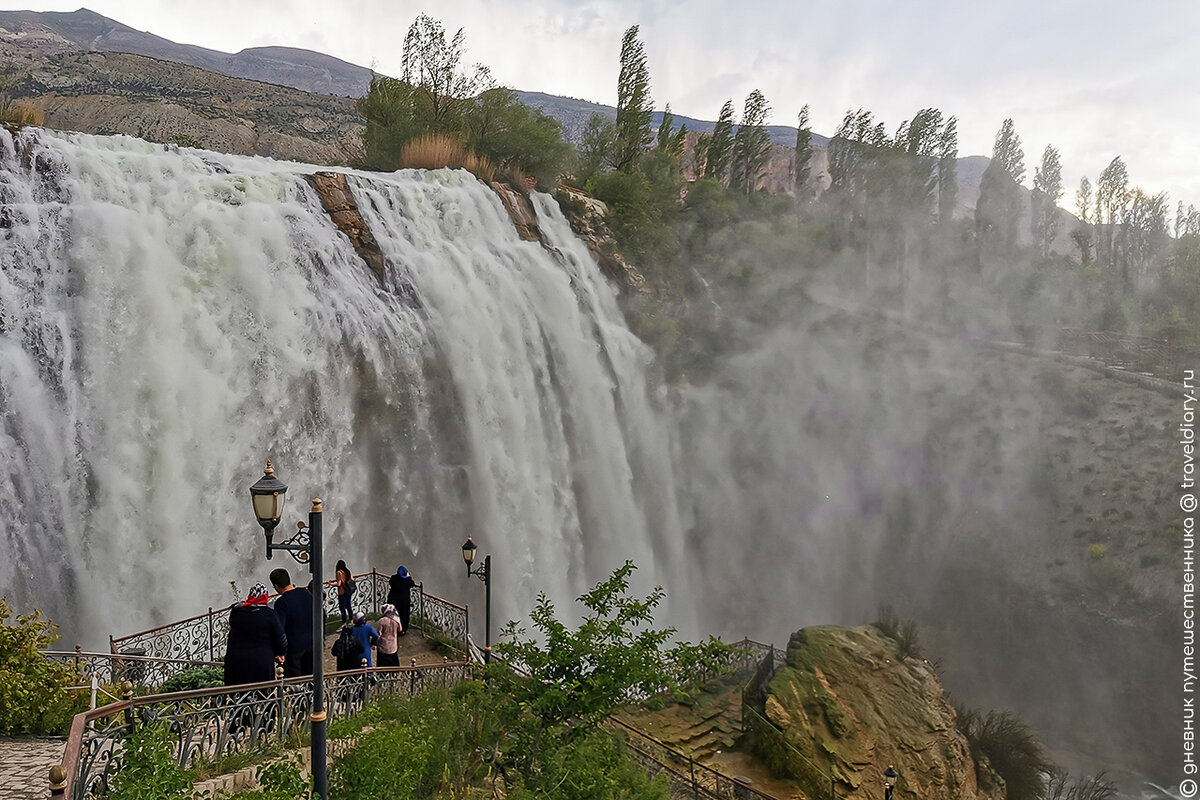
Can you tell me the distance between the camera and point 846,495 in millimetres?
34469

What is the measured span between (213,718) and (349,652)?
317 cm

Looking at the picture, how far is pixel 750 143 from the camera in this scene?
58.0 metres

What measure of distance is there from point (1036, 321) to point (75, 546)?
50.8 meters

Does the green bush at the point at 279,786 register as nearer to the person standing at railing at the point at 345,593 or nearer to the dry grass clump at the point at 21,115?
the person standing at railing at the point at 345,593

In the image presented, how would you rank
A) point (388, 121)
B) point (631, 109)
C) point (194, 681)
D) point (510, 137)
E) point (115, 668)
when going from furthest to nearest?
point (631, 109) < point (510, 137) < point (388, 121) < point (115, 668) < point (194, 681)

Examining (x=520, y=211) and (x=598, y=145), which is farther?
(x=598, y=145)

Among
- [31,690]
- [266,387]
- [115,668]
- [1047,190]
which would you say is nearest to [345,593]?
[115,668]

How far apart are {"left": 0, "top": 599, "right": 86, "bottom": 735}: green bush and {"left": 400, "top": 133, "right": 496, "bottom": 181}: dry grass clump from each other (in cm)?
2208

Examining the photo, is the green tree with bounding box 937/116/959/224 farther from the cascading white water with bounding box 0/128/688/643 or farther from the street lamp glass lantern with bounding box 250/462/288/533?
the street lamp glass lantern with bounding box 250/462/288/533

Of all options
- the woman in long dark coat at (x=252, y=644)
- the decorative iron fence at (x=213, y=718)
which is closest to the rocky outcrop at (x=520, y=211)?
the decorative iron fence at (x=213, y=718)

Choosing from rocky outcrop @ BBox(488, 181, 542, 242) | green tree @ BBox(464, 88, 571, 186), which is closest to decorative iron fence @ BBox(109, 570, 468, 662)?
rocky outcrop @ BBox(488, 181, 542, 242)

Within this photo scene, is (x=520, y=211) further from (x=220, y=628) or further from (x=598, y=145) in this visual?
(x=598, y=145)

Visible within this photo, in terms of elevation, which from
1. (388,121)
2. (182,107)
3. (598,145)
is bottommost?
(388,121)

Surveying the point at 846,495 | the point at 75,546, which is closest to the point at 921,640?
the point at 846,495
